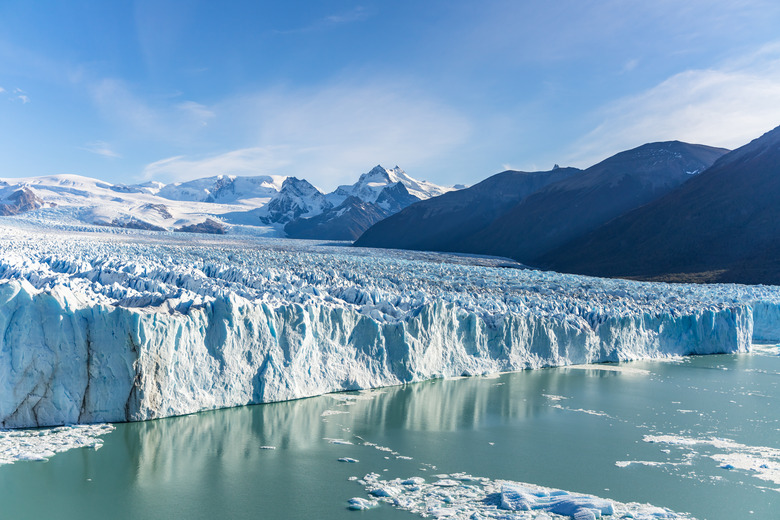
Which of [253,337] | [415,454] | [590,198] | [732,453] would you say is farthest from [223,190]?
[732,453]

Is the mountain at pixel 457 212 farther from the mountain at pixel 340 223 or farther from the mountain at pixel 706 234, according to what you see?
the mountain at pixel 706 234

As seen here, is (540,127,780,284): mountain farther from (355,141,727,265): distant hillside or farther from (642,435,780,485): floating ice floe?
(642,435,780,485): floating ice floe

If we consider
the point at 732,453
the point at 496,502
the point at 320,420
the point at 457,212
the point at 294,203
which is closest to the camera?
the point at 496,502

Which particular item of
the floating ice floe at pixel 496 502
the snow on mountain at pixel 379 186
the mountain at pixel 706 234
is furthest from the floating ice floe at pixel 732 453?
the snow on mountain at pixel 379 186

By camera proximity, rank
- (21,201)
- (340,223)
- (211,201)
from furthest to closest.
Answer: (211,201), (340,223), (21,201)

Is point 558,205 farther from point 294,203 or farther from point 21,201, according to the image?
point 21,201

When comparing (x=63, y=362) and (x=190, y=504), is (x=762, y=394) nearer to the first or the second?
(x=190, y=504)

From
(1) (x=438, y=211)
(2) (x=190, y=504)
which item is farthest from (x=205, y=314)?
(1) (x=438, y=211)
